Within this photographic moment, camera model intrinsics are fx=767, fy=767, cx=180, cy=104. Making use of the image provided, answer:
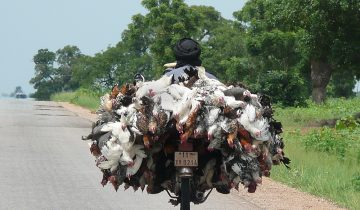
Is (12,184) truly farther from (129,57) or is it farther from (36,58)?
(36,58)

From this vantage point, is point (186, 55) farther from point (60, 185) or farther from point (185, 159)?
point (60, 185)

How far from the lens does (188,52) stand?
543 centimetres

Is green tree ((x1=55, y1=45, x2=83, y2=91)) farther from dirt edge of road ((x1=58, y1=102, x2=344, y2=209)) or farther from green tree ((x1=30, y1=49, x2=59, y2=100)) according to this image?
dirt edge of road ((x1=58, y1=102, x2=344, y2=209))

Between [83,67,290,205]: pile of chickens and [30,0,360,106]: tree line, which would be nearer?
[83,67,290,205]: pile of chickens

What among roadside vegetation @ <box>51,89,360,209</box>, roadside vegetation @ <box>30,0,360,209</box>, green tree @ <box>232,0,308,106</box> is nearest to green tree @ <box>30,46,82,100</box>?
roadside vegetation @ <box>30,0,360,209</box>

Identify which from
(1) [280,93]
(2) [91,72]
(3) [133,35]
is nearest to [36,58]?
(2) [91,72]

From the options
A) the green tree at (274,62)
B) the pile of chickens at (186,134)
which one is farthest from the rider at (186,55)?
the green tree at (274,62)

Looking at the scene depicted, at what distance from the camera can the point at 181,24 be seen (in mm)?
54094

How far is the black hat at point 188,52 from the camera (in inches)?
214

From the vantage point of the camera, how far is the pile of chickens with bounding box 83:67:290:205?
15.9 feet

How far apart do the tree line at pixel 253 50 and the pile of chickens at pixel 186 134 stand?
1.94 feet

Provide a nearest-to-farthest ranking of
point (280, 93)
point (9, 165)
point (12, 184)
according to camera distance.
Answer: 1. point (12, 184)
2. point (9, 165)
3. point (280, 93)

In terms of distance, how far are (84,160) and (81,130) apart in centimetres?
1055

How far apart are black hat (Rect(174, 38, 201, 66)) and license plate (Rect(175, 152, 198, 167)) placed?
82 cm
